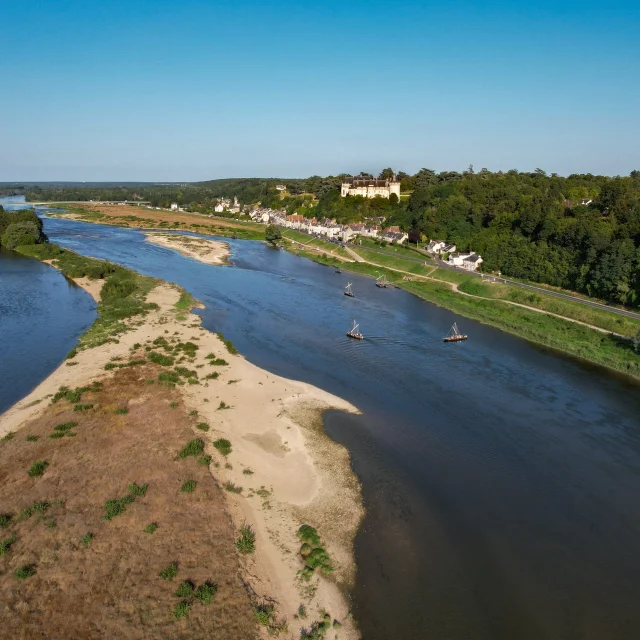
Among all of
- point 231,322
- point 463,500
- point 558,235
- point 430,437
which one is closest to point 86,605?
point 463,500

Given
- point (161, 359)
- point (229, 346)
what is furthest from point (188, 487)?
point (229, 346)

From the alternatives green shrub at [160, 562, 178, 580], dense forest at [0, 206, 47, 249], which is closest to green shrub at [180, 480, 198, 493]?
green shrub at [160, 562, 178, 580]

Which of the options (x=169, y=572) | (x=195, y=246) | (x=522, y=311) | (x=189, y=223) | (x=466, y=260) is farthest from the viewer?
(x=189, y=223)

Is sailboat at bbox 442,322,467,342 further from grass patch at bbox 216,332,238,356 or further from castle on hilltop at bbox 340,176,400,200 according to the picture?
castle on hilltop at bbox 340,176,400,200

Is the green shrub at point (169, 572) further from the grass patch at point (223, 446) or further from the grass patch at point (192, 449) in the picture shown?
the grass patch at point (223, 446)

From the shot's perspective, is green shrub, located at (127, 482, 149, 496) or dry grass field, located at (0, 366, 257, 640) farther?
green shrub, located at (127, 482, 149, 496)

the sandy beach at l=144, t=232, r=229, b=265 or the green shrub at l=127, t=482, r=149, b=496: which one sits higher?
the sandy beach at l=144, t=232, r=229, b=265

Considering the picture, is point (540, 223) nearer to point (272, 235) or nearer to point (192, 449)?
point (272, 235)
